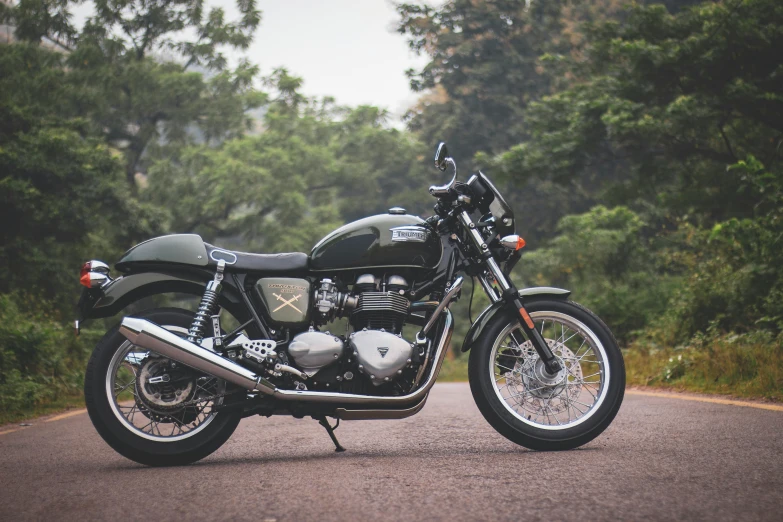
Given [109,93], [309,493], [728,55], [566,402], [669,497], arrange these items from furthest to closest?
[109,93]
[728,55]
[566,402]
[309,493]
[669,497]

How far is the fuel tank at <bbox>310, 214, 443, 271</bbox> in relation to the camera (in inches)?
212

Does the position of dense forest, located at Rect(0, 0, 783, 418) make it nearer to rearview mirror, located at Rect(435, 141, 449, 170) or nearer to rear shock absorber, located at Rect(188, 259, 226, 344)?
rearview mirror, located at Rect(435, 141, 449, 170)

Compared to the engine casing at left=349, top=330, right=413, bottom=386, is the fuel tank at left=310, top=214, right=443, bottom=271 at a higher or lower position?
higher

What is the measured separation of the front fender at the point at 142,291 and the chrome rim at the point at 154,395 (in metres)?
0.27

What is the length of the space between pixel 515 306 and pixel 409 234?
30.4 inches

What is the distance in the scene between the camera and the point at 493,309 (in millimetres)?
5527

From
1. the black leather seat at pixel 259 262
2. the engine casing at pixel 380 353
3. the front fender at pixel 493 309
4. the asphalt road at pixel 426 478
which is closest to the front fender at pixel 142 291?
the black leather seat at pixel 259 262

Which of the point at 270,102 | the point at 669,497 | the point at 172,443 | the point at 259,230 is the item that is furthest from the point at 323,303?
the point at 270,102

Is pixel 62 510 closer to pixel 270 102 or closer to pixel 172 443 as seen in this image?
pixel 172 443

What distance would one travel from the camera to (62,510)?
148 inches

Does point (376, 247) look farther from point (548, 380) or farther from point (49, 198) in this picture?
point (49, 198)

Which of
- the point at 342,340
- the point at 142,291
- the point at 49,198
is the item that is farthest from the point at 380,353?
the point at 49,198

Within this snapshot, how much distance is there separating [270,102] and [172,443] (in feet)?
112

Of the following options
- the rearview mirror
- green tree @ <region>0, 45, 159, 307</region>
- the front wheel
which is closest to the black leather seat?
the rearview mirror
